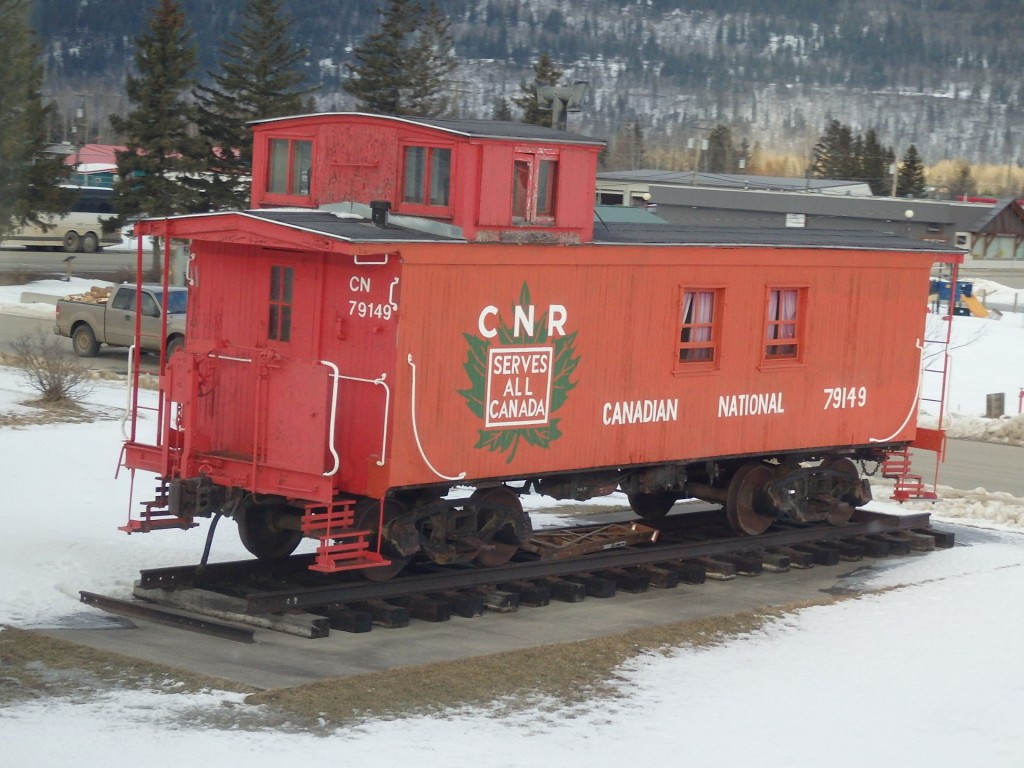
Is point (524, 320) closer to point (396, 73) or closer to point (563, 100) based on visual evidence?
point (563, 100)

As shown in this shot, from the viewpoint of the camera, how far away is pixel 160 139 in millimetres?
51469

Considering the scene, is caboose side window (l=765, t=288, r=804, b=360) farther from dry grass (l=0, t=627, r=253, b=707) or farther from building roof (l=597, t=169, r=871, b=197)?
building roof (l=597, t=169, r=871, b=197)

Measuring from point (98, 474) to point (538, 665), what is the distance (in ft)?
28.0

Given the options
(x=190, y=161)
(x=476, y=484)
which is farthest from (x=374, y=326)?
(x=190, y=161)

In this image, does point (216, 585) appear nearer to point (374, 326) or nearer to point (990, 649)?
point (374, 326)

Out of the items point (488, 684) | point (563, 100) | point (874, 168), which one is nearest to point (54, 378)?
point (563, 100)

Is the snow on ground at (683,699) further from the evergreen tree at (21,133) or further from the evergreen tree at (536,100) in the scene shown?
the evergreen tree at (536,100)

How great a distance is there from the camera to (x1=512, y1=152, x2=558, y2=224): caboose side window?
12960 mm

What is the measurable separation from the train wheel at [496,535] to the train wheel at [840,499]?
15.0 ft

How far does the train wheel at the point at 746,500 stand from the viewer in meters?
15.9

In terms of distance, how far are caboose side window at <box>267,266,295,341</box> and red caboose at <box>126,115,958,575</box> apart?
21mm

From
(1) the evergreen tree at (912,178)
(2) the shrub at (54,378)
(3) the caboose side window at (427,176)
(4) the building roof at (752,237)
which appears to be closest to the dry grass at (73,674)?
(3) the caboose side window at (427,176)

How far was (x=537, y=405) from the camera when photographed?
13117 mm

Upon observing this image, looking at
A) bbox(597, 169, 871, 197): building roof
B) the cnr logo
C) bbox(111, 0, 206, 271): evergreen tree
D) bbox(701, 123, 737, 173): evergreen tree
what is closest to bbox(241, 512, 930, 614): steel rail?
the cnr logo
